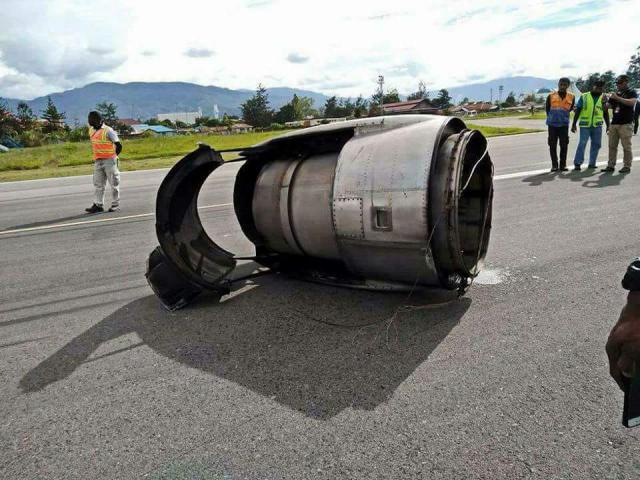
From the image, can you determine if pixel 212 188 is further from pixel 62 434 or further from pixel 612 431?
pixel 612 431

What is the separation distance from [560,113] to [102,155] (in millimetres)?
8894

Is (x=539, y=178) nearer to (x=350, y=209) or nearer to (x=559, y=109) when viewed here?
(x=559, y=109)

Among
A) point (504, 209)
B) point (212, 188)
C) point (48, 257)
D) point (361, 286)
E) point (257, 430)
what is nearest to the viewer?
point (257, 430)

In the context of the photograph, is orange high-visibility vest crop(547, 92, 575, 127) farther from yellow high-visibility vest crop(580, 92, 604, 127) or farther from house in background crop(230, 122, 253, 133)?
house in background crop(230, 122, 253, 133)

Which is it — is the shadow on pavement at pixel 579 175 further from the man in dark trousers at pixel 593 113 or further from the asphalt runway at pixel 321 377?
the asphalt runway at pixel 321 377

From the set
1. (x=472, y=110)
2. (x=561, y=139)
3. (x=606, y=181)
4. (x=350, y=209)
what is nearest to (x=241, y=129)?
(x=472, y=110)

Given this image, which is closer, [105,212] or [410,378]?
[410,378]

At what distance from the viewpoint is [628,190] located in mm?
7648

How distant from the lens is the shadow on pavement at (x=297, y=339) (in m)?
2.87

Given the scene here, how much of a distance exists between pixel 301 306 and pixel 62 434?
79.6 inches

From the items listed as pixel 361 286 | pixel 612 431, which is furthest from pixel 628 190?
pixel 612 431

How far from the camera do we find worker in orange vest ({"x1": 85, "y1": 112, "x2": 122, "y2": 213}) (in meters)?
8.70

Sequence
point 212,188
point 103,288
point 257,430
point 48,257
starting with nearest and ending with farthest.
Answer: point 257,430 → point 103,288 → point 48,257 → point 212,188

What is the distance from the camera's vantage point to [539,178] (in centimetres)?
934
